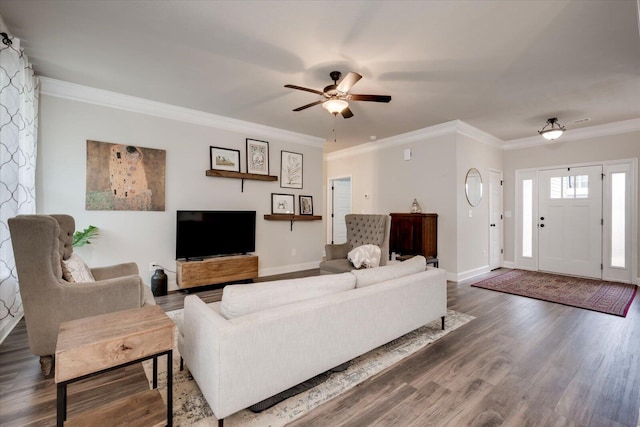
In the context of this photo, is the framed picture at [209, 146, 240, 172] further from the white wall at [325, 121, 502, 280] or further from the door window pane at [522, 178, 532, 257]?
the door window pane at [522, 178, 532, 257]

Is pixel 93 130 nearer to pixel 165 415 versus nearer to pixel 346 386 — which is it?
pixel 165 415

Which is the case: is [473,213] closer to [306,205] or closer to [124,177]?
[306,205]

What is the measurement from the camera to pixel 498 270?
19.0 feet

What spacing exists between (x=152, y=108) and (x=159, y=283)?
2.46m

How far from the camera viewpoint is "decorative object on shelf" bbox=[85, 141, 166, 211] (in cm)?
360

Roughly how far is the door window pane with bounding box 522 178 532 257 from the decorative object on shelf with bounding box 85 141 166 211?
22.2ft

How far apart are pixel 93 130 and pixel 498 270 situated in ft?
23.9

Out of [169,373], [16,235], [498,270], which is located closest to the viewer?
[169,373]

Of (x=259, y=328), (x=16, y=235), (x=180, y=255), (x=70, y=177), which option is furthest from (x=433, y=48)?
(x=70, y=177)

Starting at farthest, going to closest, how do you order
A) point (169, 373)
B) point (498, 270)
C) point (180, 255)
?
1. point (498, 270)
2. point (180, 255)
3. point (169, 373)

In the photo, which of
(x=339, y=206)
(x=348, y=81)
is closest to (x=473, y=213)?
(x=339, y=206)

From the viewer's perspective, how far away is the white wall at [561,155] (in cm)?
471

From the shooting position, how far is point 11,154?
2.51 meters

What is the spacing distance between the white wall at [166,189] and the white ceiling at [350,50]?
1.38ft
